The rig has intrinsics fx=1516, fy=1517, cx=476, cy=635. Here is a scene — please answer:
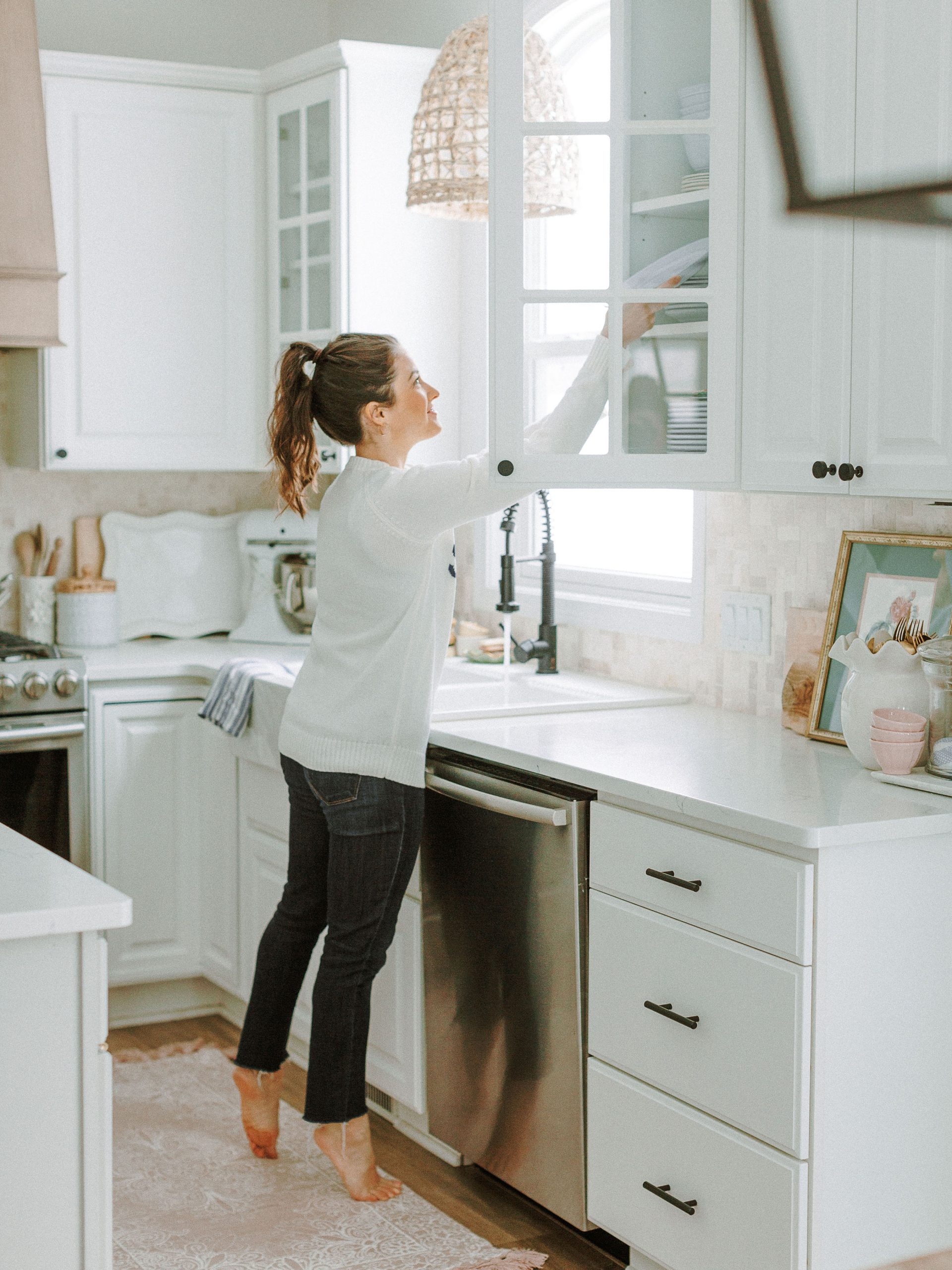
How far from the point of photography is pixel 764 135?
2.45 meters

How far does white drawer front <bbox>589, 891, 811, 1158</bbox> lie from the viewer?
2.04 metres

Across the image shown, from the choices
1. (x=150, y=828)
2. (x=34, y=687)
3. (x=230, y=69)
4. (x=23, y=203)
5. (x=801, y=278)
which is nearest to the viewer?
(x=801, y=278)

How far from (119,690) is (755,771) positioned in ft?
6.06

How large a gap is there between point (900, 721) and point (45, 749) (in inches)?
83.5

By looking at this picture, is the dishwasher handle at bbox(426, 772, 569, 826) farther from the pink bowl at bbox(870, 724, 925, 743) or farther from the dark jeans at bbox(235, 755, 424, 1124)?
the pink bowl at bbox(870, 724, 925, 743)

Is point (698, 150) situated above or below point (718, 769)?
above

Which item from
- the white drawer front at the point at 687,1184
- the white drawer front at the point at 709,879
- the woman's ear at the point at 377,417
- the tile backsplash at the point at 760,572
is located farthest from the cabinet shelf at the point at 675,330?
the white drawer front at the point at 687,1184

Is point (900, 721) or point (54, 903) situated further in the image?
point (900, 721)

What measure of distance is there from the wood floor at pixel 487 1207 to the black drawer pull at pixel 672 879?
76cm

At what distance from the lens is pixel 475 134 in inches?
112

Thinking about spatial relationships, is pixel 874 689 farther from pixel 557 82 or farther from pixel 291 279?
pixel 291 279

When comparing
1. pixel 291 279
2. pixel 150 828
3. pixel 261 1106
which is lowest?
pixel 261 1106

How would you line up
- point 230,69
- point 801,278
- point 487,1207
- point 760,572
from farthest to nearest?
point 230,69, point 760,572, point 487,1207, point 801,278

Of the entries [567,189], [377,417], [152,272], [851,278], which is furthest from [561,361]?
[851,278]
